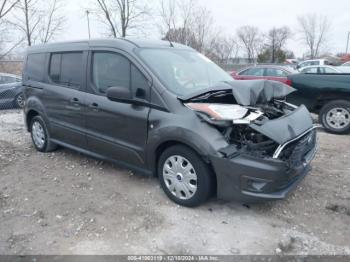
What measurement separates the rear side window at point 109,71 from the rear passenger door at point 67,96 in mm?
253

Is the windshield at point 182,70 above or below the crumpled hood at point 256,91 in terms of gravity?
above

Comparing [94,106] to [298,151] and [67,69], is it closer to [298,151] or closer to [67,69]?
[67,69]

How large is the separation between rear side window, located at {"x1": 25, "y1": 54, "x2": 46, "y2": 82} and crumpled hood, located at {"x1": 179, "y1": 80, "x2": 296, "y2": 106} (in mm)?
3051

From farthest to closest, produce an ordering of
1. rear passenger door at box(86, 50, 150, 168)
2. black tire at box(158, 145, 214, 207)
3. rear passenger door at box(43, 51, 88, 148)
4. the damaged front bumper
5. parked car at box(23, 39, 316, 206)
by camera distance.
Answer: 1. rear passenger door at box(43, 51, 88, 148)
2. rear passenger door at box(86, 50, 150, 168)
3. black tire at box(158, 145, 214, 207)
4. parked car at box(23, 39, 316, 206)
5. the damaged front bumper

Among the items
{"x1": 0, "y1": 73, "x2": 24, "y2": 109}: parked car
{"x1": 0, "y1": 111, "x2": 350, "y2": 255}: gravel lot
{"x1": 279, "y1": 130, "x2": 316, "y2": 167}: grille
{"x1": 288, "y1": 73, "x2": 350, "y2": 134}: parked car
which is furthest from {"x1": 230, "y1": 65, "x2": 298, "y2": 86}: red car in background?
{"x1": 279, "y1": 130, "x2": 316, "y2": 167}: grille

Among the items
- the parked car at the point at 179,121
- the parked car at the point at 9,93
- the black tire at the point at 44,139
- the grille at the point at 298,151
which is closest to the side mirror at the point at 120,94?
the parked car at the point at 179,121

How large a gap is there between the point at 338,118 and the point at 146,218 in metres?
5.40

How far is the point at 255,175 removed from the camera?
327 centimetres

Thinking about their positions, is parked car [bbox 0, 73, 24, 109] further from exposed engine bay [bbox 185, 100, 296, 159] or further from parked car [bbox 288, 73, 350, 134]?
exposed engine bay [bbox 185, 100, 296, 159]

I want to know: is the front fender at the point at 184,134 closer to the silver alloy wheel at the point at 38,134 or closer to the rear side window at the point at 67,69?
the rear side window at the point at 67,69

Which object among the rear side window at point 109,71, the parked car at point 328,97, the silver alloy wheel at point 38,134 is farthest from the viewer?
the parked car at point 328,97

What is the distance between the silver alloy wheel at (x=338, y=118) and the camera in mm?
7156

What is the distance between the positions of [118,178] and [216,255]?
209 cm

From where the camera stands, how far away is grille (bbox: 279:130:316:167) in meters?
3.43
